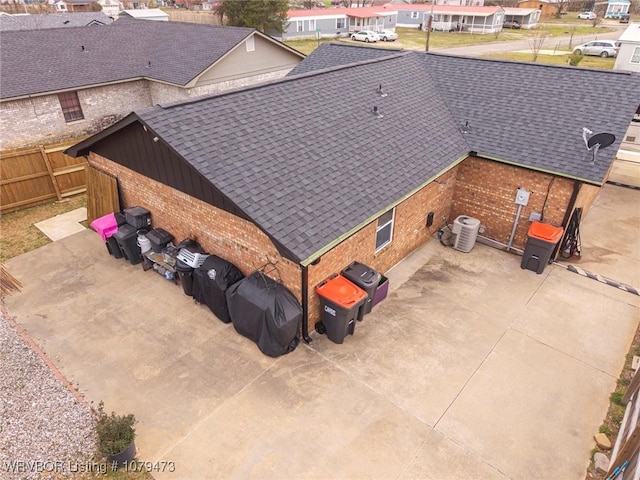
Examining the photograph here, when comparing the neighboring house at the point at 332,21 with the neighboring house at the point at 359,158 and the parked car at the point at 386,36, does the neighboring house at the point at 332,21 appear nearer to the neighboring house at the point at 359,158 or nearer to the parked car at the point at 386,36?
the parked car at the point at 386,36

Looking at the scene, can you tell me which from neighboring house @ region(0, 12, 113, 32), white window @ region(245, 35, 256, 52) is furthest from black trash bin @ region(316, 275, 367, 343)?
neighboring house @ region(0, 12, 113, 32)

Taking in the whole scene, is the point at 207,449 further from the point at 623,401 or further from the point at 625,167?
the point at 625,167

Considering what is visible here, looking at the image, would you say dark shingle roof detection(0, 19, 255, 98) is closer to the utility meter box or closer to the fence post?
the fence post

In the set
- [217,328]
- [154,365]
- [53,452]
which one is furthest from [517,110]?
[53,452]

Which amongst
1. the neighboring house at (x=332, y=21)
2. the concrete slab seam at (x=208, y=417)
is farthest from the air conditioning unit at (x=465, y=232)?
the neighboring house at (x=332, y=21)

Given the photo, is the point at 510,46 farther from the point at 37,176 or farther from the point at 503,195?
the point at 37,176

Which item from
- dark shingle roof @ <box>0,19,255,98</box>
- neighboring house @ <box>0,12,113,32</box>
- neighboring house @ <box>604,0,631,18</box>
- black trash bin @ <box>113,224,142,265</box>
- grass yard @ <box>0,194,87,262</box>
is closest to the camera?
black trash bin @ <box>113,224,142,265</box>
